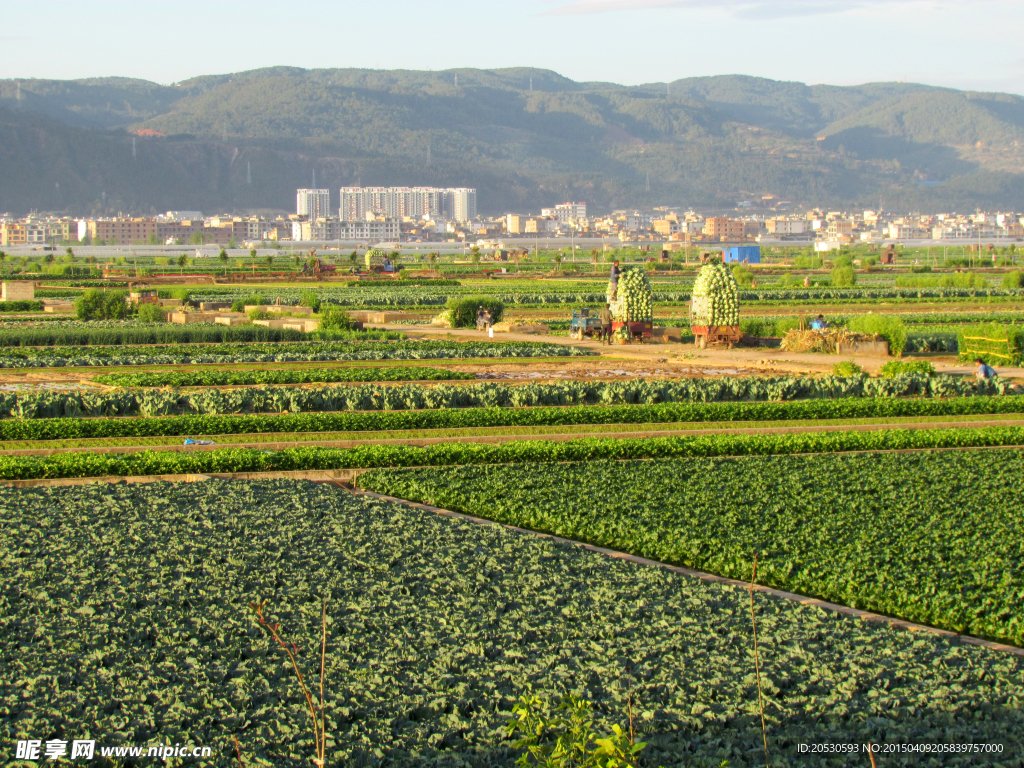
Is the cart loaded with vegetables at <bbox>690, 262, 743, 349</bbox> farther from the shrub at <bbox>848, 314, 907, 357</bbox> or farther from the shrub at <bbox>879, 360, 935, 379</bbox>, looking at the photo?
the shrub at <bbox>879, 360, 935, 379</bbox>

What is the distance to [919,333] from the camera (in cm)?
3625

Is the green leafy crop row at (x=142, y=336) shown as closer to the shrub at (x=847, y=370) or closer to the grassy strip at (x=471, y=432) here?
the grassy strip at (x=471, y=432)

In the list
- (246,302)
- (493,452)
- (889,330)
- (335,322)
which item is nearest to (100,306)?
(246,302)

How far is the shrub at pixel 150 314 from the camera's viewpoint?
148ft

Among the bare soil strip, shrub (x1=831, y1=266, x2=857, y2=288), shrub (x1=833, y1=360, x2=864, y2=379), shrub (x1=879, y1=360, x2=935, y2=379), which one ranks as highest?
shrub (x1=831, y1=266, x2=857, y2=288)

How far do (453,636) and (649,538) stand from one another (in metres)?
3.74

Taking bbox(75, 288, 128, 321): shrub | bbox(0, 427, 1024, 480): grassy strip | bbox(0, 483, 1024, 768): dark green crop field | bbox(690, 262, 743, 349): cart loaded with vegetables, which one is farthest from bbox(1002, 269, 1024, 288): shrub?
bbox(0, 483, 1024, 768): dark green crop field

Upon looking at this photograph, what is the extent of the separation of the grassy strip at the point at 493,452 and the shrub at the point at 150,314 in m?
29.3

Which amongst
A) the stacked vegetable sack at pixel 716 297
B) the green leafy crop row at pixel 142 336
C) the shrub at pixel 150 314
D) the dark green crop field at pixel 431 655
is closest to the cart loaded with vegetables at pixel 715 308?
the stacked vegetable sack at pixel 716 297

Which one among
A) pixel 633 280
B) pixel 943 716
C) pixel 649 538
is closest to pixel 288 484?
pixel 649 538

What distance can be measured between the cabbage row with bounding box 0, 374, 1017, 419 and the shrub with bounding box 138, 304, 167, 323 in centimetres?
2251

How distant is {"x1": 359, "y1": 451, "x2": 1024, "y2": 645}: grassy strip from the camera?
10852mm

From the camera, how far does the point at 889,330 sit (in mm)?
32781

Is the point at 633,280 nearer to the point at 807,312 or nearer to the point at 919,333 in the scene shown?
the point at 919,333
